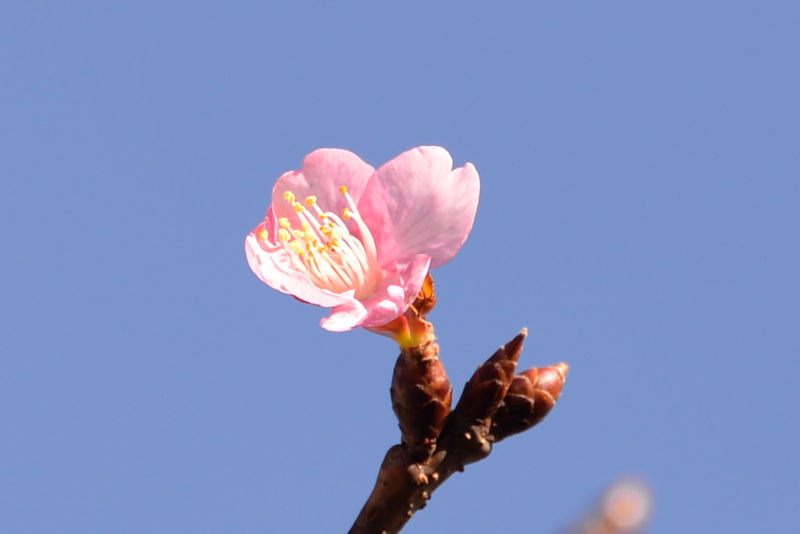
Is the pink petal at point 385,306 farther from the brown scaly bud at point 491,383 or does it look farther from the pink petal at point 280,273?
the brown scaly bud at point 491,383

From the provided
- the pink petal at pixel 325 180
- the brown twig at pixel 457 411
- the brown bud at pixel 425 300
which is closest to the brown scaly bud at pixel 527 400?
the brown twig at pixel 457 411

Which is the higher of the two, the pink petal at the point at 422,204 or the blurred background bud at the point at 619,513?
the pink petal at the point at 422,204

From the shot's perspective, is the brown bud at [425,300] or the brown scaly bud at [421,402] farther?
the brown bud at [425,300]

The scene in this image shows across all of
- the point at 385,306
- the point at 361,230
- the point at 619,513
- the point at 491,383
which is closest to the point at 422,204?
the point at 361,230

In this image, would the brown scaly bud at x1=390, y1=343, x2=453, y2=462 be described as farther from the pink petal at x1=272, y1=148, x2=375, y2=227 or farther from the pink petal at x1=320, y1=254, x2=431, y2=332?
the pink petal at x1=272, y1=148, x2=375, y2=227

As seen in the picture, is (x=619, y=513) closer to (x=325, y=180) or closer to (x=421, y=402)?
(x=421, y=402)

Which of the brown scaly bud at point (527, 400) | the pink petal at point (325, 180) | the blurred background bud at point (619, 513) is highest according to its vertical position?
the pink petal at point (325, 180)

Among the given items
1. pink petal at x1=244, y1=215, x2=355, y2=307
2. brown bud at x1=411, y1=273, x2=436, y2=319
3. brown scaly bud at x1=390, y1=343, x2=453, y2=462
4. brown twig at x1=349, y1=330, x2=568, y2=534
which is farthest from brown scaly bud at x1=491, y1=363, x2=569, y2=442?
pink petal at x1=244, y1=215, x2=355, y2=307

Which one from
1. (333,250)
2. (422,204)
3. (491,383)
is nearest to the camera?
(491,383)
